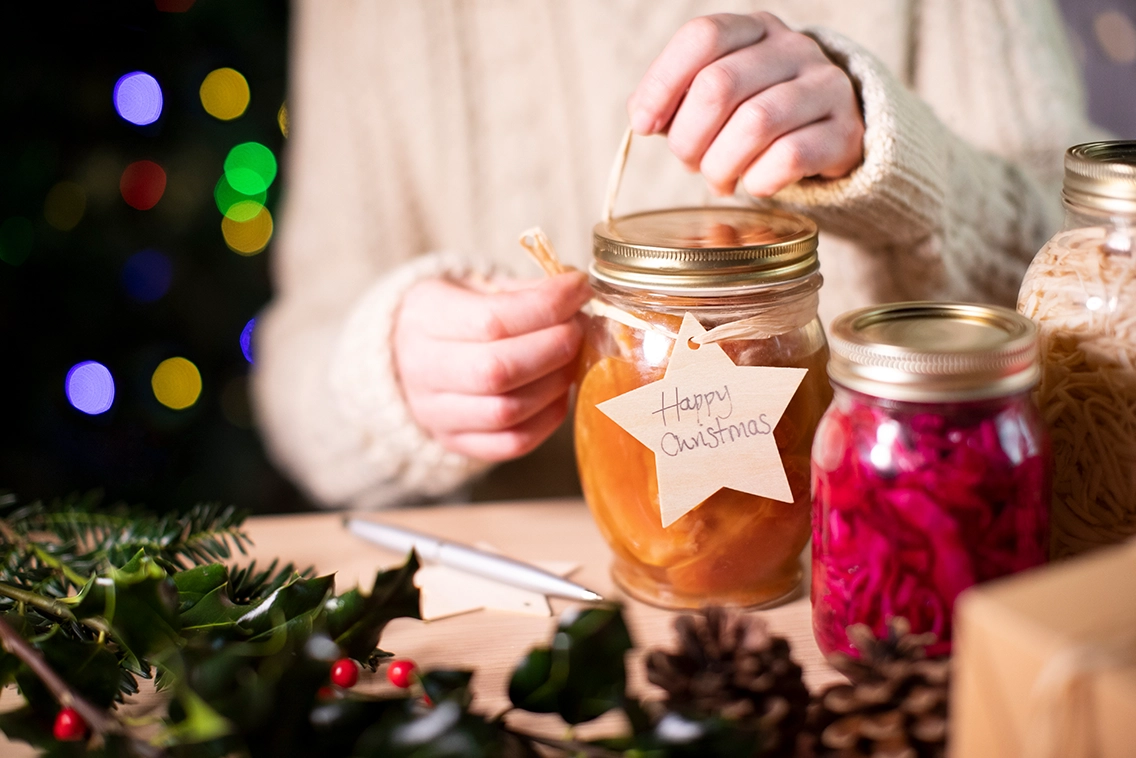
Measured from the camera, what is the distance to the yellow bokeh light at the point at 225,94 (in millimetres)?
1203

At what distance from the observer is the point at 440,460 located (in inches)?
28.8

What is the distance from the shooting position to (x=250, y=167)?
1.25 meters

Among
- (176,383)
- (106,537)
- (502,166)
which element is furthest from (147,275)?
(106,537)

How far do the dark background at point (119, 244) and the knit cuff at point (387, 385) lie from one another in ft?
1.97

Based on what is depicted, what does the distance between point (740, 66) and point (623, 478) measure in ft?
0.83

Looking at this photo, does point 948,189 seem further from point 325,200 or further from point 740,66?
point 325,200

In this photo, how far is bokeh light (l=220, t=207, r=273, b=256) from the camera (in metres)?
1.25

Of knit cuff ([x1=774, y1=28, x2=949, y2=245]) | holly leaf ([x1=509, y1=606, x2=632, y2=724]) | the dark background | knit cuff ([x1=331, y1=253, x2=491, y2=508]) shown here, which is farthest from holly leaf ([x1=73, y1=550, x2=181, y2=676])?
the dark background

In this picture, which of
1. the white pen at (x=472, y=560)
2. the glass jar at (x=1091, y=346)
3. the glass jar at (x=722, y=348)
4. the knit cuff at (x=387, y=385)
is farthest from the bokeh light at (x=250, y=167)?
the glass jar at (x=1091, y=346)

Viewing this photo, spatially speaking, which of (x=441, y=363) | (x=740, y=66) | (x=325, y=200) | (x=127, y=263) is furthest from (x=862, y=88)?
(x=127, y=263)

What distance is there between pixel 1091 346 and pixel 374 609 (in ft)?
1.26

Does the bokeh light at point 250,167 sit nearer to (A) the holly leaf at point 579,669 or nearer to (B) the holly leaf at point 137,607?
(B) the holly leaf at point 137,607

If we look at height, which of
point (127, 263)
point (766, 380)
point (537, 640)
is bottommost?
point (537, 640)

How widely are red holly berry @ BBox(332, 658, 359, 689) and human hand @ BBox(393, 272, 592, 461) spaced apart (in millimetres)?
209
